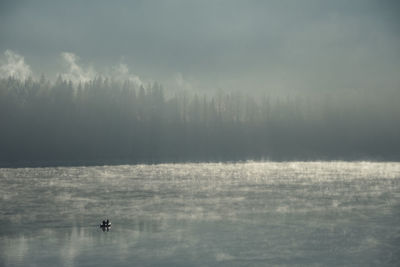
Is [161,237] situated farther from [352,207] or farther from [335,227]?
[352,207]

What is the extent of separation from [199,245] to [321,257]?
22.7 ft

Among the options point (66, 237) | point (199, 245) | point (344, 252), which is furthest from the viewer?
point (66, 237)

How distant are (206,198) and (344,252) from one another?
30023 mm

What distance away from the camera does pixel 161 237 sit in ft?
92.5

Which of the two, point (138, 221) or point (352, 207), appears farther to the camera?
point (352, 207)

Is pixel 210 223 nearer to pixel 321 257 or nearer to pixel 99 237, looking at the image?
pixel 99 237

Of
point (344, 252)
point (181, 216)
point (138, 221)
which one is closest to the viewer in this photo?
point (344, 252)

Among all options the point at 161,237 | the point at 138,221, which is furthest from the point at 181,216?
the point at 161,237

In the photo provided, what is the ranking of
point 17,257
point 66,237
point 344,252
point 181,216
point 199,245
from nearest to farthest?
1. point 17,257
2. point 344,252
3. point 199,245
4. point 66,237
5. point 181,216

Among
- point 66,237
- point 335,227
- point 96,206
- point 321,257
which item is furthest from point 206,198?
point 321,257

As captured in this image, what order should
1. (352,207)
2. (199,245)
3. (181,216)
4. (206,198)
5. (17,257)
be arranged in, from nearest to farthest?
(17,257)
(199,245)
(181,216)
(352,207)
(206,198)

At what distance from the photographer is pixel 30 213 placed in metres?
39.2

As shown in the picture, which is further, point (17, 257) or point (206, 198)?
point (206, 198)

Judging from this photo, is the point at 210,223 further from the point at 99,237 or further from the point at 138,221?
the point at 99,237
